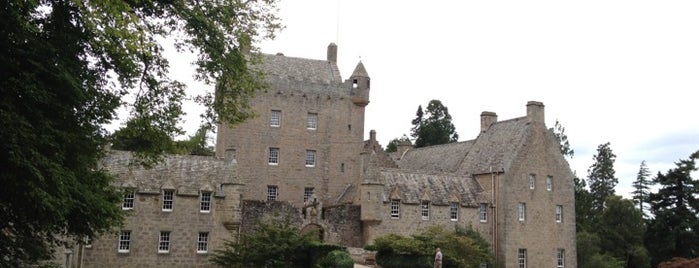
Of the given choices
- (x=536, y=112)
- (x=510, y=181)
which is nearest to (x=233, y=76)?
(x=510, y=181)

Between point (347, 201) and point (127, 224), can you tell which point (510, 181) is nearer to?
point (347, 201)

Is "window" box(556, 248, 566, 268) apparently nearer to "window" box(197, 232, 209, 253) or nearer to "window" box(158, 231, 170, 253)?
"window" box(197, 232, 209, 253)

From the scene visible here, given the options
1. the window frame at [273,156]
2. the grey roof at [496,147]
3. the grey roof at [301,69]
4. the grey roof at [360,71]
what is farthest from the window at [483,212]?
the window frame at [273,156]

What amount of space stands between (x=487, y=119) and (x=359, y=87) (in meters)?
11.6

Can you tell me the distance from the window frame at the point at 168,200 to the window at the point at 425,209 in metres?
15.0

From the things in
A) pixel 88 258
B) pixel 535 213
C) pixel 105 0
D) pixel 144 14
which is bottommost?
pixel 88 258

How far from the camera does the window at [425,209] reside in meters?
41.0

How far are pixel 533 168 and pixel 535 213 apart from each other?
2.99m

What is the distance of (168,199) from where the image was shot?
113 ft

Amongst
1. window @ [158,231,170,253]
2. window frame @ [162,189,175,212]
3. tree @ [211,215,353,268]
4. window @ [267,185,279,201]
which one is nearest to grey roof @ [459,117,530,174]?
window @ [267,185,279,201]

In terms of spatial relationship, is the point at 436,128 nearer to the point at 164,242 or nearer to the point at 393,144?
the point at 393,144

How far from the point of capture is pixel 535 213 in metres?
44.8

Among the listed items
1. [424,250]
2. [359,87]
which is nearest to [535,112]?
[359,87]

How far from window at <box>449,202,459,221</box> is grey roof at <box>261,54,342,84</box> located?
11.1 metres
